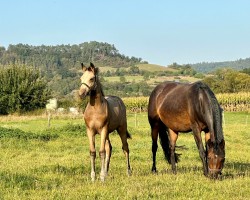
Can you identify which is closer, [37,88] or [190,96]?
[190,96]

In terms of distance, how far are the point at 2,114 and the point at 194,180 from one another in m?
42.7

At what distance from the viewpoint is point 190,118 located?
9.13 metres

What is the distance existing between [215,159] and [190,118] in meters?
1.35

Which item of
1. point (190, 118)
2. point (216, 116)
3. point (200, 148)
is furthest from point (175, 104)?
point (216, 116)

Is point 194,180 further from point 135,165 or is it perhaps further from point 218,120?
point 135,165

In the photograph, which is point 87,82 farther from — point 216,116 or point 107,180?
point 216,116

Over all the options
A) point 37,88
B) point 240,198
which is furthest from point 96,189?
point 37,88

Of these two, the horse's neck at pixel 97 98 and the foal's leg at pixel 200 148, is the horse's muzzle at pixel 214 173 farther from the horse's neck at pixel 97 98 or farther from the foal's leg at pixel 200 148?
the horse's neck at pixel 97 98

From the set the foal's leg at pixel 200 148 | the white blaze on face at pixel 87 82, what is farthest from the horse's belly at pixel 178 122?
the white blaze on face at pixel 87 82

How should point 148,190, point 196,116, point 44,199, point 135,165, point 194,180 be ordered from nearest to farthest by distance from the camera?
point 44,199 → point 148,190 → point 194,180 → point 196,116 → point 135,165

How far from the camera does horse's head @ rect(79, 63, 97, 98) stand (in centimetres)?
804

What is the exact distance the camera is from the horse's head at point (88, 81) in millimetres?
8039

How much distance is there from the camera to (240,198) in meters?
6.62

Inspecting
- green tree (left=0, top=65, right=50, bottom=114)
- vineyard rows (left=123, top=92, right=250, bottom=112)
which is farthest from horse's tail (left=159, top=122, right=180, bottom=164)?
vineyard rows (left=123, top=92, right=250, bottom=112)
